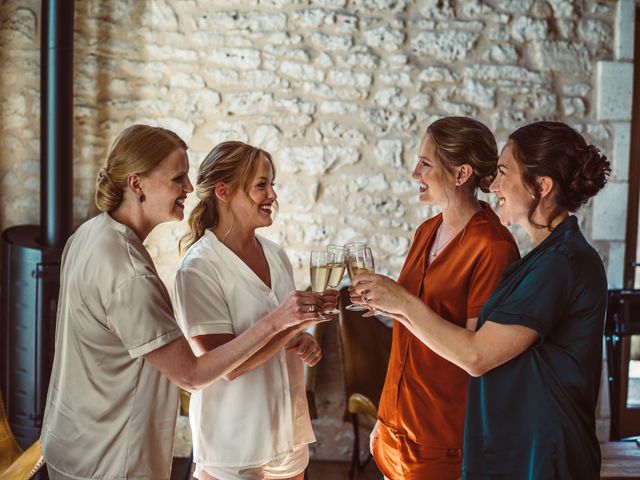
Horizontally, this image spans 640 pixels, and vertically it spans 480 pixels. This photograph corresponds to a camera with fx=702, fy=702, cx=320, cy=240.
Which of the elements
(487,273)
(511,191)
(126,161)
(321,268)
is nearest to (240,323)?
(321,268)

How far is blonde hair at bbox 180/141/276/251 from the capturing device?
2.24m

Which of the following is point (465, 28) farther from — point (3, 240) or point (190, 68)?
point (3, 240)

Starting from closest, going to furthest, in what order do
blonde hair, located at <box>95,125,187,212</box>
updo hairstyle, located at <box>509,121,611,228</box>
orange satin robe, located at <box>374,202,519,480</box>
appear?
updo hairstyle, located at <box>509,121,611,228</box>
blonde hair, located at <box>95,125,187,212</box>
orange satin robe, located at <box>374,202,519,480</box>

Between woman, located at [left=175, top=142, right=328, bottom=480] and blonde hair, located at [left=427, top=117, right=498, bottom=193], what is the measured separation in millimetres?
569

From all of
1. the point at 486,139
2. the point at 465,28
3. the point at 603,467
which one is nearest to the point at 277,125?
the point at 465,28

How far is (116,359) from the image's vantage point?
1795 mm

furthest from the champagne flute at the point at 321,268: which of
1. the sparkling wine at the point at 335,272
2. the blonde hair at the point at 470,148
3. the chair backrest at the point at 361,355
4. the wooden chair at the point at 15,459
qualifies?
the chair backrest at the point at 361,355

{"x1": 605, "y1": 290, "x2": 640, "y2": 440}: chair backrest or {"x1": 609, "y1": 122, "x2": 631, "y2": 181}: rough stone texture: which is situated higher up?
{"x1": 609, "y1": 122, "x2": 631, "y2": 181}: rough stone texture

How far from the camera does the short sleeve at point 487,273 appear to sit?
197 centimetres

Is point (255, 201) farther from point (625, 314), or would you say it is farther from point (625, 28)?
point (625, 28)

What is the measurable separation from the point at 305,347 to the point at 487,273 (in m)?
0.65

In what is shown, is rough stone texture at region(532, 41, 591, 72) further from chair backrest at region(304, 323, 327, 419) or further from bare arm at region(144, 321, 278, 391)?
bare arm at region(144, 321, 278, 391)

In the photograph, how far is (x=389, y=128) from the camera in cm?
448

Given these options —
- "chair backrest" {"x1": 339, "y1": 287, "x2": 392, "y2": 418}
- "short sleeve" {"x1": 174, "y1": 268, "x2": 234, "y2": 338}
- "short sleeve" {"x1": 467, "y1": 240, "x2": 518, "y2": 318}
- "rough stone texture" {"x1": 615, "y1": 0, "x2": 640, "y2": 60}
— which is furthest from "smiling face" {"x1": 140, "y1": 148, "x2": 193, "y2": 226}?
"rough stone texture" {"x1": 615, "y1": 0, "x2": 640, "y2": 60}
